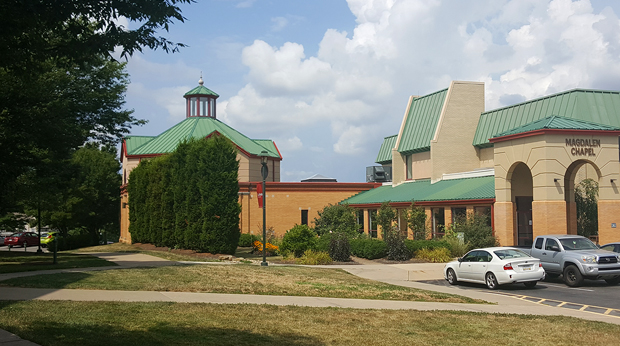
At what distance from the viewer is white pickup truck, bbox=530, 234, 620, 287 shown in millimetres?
20188

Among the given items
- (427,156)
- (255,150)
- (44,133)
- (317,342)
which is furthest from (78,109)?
(317,342)

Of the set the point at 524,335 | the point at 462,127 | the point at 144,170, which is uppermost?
the point at 462,127

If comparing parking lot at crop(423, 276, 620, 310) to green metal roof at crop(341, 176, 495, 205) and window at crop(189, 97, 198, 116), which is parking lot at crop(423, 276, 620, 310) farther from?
window at crop(189, 97, 198, 116)

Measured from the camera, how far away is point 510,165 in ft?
104

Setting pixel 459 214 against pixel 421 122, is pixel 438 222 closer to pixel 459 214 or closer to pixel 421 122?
pixel 459 214

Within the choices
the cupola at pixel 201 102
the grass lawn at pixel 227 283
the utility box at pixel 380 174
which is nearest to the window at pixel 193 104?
the cupola at pixel 201 102

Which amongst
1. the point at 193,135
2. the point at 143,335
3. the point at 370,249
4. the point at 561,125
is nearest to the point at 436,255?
the point at 370,249

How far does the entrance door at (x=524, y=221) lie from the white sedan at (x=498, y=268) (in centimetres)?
1302

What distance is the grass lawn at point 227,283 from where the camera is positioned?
55.6 ft

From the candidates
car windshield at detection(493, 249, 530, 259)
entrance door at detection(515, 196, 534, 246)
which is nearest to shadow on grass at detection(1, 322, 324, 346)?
car windshield at detection(493, 249, 530, 259)

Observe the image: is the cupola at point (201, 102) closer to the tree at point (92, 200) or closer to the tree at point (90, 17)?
the tree at point (92, 200)

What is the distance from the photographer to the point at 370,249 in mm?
30312

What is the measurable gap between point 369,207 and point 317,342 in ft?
109

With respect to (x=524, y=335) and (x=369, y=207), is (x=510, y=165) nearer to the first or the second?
(x=369, y=207)
